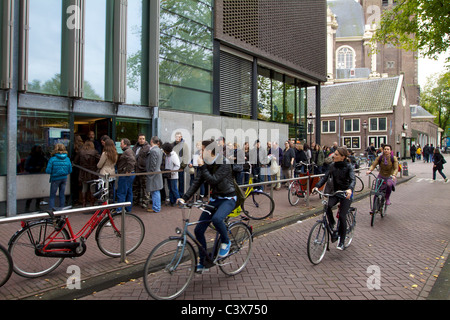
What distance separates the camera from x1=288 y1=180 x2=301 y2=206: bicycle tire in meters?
10.1

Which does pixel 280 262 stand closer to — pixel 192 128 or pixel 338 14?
pixel 192 128

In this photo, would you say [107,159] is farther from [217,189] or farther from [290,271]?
[290,271]

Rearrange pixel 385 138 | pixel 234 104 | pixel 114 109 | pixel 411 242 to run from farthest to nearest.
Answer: pixel 385 138, pixel 234 104, pixel 114 109, pixel 411 242

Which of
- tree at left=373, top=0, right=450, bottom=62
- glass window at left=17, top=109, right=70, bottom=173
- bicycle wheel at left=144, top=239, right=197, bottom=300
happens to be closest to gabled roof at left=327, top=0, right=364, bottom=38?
tree at left=373, top=0, right=450, bottom=62

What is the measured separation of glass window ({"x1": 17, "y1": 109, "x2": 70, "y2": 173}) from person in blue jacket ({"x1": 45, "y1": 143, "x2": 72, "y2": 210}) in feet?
2.35

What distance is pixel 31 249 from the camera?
434 cm

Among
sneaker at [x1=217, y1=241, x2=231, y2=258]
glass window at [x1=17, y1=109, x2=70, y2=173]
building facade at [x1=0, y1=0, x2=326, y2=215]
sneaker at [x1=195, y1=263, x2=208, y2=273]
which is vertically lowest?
sneaker at [x1=195, y1=263, x2=208, y2=273]

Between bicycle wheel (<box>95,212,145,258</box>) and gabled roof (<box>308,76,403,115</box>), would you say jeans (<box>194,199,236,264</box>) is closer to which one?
bicycle wheel (<box>95,212,145,258</box>)

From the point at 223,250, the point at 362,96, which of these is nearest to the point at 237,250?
the point at 223,250

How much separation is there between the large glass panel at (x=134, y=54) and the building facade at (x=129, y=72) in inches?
1.2

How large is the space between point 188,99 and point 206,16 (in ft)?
11.5

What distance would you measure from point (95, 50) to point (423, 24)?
46.8 ft

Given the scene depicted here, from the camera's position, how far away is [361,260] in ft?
17.6

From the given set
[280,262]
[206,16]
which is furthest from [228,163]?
[206,16]
